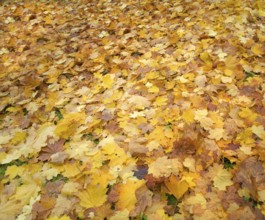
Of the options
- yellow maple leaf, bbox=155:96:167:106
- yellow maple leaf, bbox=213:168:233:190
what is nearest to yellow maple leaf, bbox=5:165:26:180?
yellow maple leaf, bbox=155:96:167:106

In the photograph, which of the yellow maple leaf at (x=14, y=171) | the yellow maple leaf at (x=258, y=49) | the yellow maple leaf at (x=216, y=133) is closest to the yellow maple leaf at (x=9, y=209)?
the yellow maple leaf at (x=14, y=171)

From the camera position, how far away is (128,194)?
6.03 feet

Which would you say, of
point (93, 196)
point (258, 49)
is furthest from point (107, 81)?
point (258, 49)

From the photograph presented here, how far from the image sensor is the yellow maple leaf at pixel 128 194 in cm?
178

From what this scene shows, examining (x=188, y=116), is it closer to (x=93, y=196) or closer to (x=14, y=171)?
(x=93, y=196)

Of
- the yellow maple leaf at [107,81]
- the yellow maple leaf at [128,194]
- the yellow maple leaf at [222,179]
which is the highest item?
the yellow maple leaf at [107,81]

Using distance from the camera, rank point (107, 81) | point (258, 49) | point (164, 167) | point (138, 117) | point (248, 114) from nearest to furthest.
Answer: point (164, 167), point (248, 114), point (138, 117), point (107, 81), point (258, 49)

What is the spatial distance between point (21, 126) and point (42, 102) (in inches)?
14.0

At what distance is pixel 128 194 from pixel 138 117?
77 cm

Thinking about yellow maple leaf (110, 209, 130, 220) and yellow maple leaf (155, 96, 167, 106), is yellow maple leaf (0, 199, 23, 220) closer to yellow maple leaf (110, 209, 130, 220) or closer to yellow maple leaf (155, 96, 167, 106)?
yellow maple leaf (110, 209, 130, 220)

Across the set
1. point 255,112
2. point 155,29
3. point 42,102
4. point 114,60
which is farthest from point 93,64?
point 255,112

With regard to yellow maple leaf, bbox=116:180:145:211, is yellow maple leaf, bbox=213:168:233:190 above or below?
below

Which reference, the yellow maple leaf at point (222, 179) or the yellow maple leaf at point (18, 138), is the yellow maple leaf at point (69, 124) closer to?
the yellow maple leaf at point (18, 138)

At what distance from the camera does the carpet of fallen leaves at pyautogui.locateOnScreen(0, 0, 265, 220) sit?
1.81 meters
